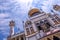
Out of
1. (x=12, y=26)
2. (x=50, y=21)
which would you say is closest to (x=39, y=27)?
(x=50, y=21)

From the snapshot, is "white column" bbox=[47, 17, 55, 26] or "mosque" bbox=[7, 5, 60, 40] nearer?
"mosque" bbox=[7, 5, 60, 40]

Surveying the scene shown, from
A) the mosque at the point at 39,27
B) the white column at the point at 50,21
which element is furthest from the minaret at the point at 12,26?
the white column at the point at 50,21

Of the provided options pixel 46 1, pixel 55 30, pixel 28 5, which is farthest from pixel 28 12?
pixel 55 30

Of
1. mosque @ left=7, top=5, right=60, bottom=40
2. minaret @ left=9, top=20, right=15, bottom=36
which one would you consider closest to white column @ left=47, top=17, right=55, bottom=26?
mosque @ left=7, top=5, right=60, bottom=40

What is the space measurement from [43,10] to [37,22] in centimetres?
48

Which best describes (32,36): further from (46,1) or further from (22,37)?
(46,1)

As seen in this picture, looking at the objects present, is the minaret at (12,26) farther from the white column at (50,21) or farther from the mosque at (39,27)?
the white column at (50,21)

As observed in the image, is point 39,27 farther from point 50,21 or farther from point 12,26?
point 12,26

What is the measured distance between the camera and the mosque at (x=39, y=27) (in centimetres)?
543

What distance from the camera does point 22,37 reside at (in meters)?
6.02

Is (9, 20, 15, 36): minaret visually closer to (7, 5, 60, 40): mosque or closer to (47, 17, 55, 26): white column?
(7, 5, 60, 40): mosque

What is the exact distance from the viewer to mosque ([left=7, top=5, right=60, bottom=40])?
543 cm

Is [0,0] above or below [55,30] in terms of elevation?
above

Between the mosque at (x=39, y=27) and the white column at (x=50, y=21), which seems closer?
the mosque at (x=39, y=27)
